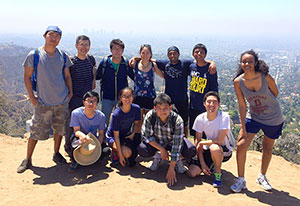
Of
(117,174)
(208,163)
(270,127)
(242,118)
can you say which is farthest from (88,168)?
(270,127)

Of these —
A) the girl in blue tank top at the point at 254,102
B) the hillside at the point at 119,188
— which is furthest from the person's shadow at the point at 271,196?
the girl in blue tank top at the point at 254,102

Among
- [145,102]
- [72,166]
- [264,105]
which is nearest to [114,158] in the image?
[72,166]

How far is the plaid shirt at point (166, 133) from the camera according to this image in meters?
4.23

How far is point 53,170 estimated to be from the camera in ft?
16.0

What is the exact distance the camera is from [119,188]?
13.1 feet

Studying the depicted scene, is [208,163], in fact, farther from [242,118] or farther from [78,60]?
[78,60]

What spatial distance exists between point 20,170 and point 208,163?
12.4 ft

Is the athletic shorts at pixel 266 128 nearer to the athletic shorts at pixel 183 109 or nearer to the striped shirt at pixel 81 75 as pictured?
the athletic shorts at pixel 183 109

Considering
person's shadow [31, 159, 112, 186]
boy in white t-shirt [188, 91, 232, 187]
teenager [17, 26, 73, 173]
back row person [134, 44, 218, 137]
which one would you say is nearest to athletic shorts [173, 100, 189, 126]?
back row person [134, 44, 218, 137]

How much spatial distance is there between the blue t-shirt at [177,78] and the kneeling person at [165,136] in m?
1.09

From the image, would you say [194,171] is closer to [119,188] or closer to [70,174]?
[119,188]

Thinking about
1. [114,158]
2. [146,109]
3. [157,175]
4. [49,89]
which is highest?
[49,89]

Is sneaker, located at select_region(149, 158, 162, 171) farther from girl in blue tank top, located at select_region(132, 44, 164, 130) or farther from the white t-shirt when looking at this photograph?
Result: girl in blue tank top, located at select_region(132, 44, 164, 130)

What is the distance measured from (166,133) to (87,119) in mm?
1622
